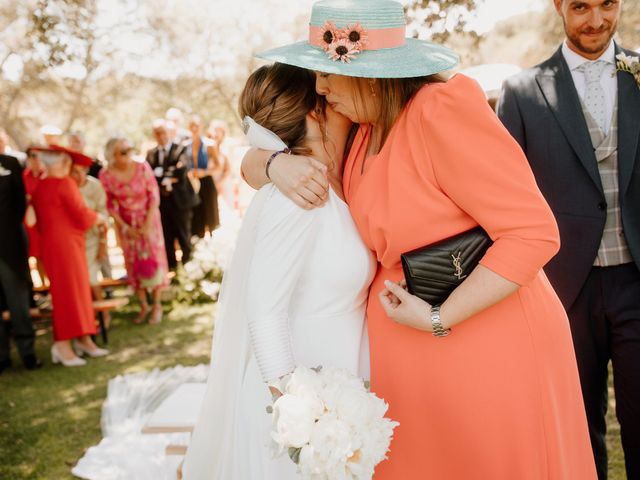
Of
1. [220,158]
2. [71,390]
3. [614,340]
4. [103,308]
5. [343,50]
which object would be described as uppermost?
[343,50]

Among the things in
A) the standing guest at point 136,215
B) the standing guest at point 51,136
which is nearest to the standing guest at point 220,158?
the standing guest at point 51,136

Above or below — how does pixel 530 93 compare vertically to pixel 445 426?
above

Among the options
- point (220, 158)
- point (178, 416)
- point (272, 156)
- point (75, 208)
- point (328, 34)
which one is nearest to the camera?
point (328, 34)

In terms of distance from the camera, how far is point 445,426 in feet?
6.91

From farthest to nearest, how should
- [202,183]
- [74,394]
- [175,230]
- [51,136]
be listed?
[202,183], [175,230], [51,136], [74,394]

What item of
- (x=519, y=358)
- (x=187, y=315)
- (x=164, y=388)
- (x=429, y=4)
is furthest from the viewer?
(x=187, y=315)

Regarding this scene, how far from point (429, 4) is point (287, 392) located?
3.28 m

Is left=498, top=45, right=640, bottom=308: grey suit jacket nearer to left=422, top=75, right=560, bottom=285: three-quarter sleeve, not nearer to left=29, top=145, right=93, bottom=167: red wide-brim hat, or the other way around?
left=422, top=75, right=560, bottom=285: three-quarter sleeve

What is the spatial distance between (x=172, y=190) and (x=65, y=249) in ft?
→ 11.6

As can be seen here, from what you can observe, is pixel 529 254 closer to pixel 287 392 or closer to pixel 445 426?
pixel 445 426

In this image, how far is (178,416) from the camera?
4176 mm

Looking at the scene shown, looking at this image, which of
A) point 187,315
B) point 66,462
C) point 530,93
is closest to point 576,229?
point 530,93

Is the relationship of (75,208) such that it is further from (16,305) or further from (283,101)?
(283,101)

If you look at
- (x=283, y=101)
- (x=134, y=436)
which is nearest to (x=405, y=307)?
(x=283, y=101)
